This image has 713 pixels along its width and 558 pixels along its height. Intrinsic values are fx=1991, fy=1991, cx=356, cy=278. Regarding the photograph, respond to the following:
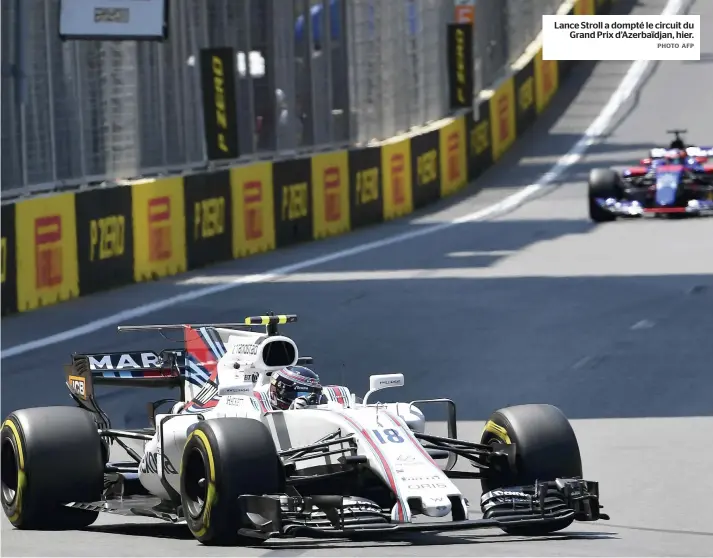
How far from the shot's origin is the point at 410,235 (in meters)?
30.6

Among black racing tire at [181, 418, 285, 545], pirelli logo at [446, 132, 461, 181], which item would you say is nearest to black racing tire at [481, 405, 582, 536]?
black racing tire at [181, 418, 285, 545]

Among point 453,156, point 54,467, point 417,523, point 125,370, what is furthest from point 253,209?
point 417,523

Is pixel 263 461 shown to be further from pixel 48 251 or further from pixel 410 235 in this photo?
pixel 410 235

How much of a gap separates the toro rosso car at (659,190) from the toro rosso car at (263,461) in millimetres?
21645

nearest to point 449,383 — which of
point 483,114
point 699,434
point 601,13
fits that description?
point 699,434

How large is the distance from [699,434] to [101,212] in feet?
35.7

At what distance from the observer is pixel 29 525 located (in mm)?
10016

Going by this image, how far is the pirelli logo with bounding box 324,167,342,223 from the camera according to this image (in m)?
30.9

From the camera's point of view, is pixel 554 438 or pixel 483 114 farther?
pixel 483 114

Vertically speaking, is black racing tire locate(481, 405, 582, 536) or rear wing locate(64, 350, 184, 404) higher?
rear wing locate(64, 350, 184, 404)

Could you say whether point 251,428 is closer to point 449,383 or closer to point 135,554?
point 135,554

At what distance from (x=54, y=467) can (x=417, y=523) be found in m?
2.20

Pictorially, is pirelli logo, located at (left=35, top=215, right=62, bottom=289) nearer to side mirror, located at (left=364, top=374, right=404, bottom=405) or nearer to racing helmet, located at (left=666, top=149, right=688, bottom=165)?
side mirror, located at (left=364, top=374, right=404, bottom=405)

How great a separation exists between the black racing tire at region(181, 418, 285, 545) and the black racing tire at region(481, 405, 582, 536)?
1242mm
